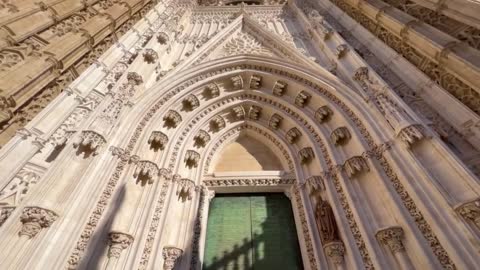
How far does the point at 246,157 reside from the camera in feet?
22.8

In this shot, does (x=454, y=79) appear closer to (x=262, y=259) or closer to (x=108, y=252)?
(x=262, y=259)

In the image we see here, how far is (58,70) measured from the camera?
15.6ft

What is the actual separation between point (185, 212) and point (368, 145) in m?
3.89

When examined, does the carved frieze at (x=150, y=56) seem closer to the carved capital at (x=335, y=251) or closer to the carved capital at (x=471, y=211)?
the carved capital at (x=335, y=251)

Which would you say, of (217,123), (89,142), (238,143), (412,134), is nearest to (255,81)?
(217,123)

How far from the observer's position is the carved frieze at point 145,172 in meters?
4.70

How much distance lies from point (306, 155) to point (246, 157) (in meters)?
1.69

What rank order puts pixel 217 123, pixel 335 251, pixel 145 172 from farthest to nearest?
1. pixel 217 123
2. pixel 145 172
3. pixel 335 251

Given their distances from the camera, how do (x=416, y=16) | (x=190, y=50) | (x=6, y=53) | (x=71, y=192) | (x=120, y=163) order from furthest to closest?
(x=190, y=50) < (x=416, y=16) < (x=120, y=163) < (x=6, y=53) < (x=71, y=192)

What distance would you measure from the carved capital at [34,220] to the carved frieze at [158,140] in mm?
2376

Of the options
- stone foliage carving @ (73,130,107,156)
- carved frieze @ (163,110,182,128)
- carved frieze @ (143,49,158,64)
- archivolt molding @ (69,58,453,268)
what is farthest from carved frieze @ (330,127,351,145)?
carved frieze @ (143,49,158,64)

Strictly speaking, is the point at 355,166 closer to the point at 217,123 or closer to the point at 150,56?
the point at 217,123

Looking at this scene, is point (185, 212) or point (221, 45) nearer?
point (185, 212)

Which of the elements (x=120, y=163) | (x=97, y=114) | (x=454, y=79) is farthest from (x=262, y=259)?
(x=454, y=79)
